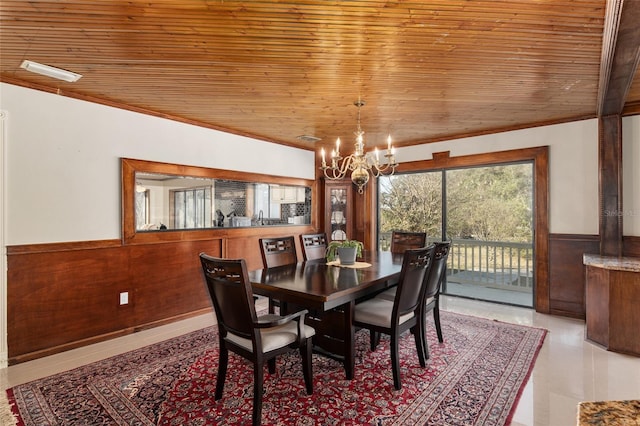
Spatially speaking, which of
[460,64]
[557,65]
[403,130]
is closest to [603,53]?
[557,65]

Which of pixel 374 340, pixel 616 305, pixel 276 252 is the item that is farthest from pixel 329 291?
Result: pixel 616 305

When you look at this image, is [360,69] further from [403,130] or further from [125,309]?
[125,309]

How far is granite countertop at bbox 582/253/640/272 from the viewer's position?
305 centimetres

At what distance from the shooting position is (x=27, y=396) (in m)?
2.34

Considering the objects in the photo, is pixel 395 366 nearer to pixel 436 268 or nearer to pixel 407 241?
pixel 436 268

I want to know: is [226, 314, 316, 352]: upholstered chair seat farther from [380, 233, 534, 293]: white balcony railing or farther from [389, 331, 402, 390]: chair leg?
[380, 233, 534, 293]: white balcony railing

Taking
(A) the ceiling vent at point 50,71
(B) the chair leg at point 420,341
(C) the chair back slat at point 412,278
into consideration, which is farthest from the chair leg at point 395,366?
(A) the ceiling vent at point 50,71

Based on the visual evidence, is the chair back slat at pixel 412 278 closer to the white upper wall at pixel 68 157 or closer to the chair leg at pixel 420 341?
the chair leg at pixel 420 341

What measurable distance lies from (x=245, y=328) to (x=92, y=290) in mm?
2217

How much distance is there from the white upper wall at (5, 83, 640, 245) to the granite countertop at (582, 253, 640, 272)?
52 centimetres

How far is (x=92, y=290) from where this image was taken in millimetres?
3316

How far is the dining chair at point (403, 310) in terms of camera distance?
7.93ft

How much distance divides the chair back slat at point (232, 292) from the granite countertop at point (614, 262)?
132 inches

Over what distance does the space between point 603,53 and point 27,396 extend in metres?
4.79
